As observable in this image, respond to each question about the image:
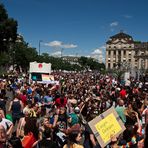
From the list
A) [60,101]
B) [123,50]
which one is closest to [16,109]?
[60,101]

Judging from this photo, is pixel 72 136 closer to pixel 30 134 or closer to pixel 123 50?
pixel 30 134

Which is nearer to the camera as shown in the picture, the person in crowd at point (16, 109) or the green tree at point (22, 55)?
the person in crowd at point (16, 109)

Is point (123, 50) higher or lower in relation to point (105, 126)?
higher

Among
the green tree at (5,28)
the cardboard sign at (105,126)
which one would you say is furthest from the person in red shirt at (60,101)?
the green tree at (5,28)

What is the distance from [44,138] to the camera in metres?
→ 9.63

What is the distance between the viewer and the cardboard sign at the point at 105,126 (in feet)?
21.9

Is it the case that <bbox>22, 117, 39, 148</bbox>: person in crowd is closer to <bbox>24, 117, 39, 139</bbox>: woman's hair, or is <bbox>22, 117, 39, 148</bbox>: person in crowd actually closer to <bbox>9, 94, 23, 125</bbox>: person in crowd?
<bbox>24, 117, 39, 139</bbox>: woman's hair

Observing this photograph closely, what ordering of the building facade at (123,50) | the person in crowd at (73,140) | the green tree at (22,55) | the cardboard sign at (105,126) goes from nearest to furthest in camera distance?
the person in crowd at (73,140) < the cardboard sign at (105,126) < the green tree at (22,55) < the building facade at (123,50)

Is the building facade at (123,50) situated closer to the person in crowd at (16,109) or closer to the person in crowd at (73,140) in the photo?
the person in crowd at (16,109)

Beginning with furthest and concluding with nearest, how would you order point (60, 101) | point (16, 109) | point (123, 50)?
point (123, 50) → point (60, 101) → point (16, 109)

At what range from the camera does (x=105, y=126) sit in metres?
6.82

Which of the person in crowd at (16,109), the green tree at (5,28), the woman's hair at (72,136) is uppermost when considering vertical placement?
the green tree at (5,28)

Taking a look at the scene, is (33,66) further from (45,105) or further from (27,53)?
(27,53)

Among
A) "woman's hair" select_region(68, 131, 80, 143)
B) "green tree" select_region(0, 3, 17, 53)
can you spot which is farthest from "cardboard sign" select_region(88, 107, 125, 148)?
"green tree" select_region(0, 3, 17, 53)
